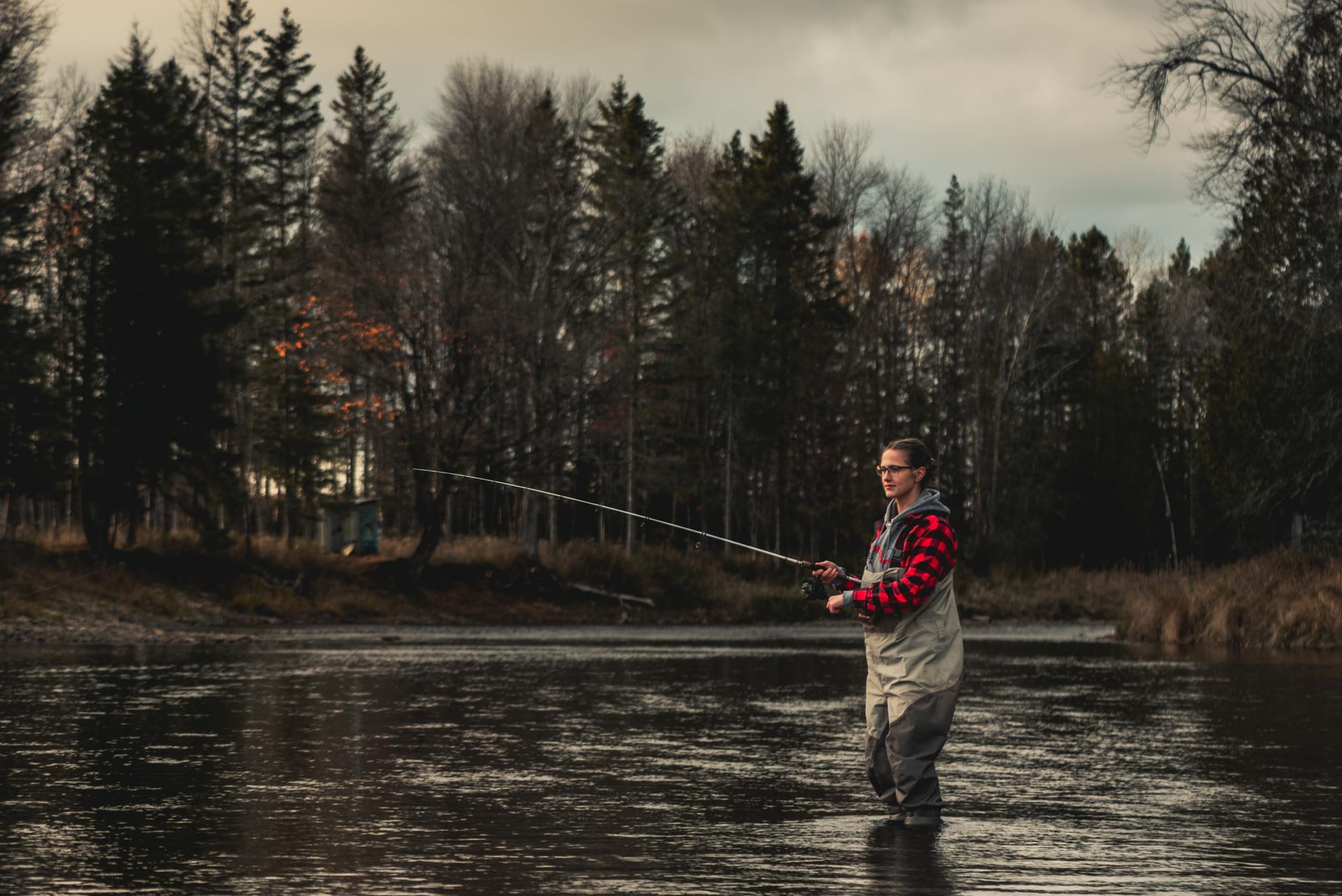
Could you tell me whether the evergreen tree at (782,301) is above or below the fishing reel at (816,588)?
above

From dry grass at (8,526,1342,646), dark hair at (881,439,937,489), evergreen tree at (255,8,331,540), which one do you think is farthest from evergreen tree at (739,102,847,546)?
dark hair at (881,439,937,489)

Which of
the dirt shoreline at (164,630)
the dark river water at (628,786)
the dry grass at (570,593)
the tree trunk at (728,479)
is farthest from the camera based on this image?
the tree trunk at (728,479)

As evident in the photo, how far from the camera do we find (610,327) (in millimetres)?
49562

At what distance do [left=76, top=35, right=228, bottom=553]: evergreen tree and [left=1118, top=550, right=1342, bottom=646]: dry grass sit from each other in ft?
64.5

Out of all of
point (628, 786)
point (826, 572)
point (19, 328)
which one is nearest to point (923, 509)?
point (826, 572)

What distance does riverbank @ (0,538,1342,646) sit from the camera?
92.6 ft

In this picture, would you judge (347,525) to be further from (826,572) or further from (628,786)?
(826,572)

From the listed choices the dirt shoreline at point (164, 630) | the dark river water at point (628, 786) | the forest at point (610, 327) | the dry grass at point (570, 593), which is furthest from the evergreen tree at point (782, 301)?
the dark river water at point (628, 786)

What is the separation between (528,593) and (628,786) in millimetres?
31855

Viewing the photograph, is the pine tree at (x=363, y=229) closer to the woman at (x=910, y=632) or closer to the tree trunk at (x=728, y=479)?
the tree trunk at (x=728, y=479)

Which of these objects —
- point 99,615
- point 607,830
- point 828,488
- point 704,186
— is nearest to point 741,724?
point 607,830

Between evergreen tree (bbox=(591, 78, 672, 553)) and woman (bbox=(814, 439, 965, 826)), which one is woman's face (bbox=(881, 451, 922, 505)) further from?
evergreen tree (bbox=(591, 78, 672, 553))

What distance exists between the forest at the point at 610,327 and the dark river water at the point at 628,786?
50.7 feet

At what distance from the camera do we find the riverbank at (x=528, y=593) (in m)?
28.2
